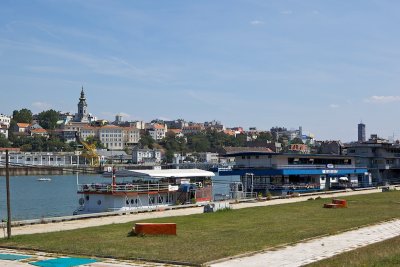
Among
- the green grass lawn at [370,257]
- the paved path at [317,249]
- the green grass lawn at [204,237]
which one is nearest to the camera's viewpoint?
the green grass lawn at [370,257]

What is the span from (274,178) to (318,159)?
375 inches

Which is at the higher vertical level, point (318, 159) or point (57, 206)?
point (318, 159)

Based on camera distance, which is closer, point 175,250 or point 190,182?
point 175,250

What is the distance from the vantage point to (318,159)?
77.0 metres

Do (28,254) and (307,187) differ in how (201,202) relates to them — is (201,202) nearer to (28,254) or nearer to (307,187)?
(307,187)

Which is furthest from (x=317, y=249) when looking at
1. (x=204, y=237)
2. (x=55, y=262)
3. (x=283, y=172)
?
(x=283, y=172)

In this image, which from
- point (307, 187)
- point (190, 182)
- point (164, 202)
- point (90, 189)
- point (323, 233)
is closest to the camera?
point (323, 233)

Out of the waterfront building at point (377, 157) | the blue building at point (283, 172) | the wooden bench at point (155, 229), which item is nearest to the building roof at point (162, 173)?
the blue building at point (283, 172)

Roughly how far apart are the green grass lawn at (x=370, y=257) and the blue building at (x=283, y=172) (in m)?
42.0

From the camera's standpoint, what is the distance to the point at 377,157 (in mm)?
95750

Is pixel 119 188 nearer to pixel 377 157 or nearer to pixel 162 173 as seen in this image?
pixel 162 173

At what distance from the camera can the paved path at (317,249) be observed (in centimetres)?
1869

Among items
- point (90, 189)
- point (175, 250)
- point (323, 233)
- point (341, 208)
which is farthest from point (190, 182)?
point (175, 250)

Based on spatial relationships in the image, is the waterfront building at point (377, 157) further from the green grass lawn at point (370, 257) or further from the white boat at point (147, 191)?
the green grass lawn at point (370, 257)
